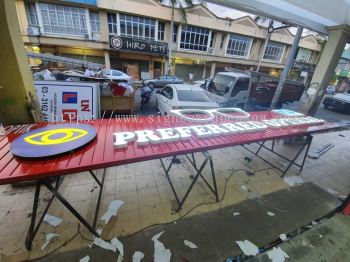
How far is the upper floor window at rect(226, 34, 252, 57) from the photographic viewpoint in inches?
741

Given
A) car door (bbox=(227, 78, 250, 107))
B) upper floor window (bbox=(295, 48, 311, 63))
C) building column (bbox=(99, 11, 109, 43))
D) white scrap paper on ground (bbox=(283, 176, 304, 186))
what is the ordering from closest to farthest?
white scrap paper on ground (bbox=(283, 176, 304, 186)), car door (bbox=(227, 78, 250, 107)), building column (bbox=(99, 11, 109, 43)), upper floor window (bbox=(295, 48, 311, 63))

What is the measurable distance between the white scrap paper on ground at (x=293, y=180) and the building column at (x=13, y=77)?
4.68 metres

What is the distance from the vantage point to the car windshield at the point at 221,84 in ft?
21.9

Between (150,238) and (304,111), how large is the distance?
5434 mm

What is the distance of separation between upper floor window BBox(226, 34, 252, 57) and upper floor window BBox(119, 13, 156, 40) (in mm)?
8926

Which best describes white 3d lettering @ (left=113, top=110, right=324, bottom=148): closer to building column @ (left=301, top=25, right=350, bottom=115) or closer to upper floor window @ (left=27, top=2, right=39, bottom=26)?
building column @ (left=301, top=25, right=350, bottom=115)

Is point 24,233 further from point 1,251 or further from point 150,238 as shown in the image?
point 150,238

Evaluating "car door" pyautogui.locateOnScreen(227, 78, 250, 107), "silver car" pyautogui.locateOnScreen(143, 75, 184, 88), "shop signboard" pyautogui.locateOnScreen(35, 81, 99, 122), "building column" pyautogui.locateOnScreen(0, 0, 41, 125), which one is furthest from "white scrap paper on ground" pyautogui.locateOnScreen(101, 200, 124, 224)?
"silver car" pyautogui.locateOnScreen(143, 75, 184, 88)

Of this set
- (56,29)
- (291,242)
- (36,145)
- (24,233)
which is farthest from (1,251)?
(56,29)

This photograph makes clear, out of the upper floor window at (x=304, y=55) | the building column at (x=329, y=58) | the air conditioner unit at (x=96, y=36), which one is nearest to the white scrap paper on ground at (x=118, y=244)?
the building column at (x=329, y=58)

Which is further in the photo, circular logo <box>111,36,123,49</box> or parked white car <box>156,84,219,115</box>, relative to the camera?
circular logo <box>111,36,123,49</box>

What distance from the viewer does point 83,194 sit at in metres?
2.68

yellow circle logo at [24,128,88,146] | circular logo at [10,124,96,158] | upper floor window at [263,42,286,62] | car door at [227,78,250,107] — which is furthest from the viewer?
upper floor window at [263,42,286,62]

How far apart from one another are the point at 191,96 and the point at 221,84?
2735 mm
